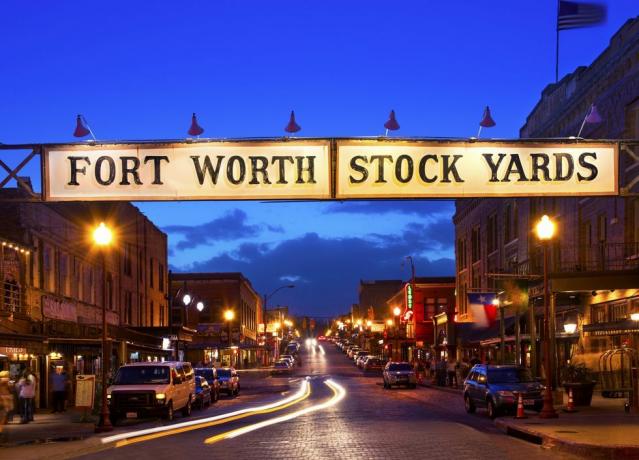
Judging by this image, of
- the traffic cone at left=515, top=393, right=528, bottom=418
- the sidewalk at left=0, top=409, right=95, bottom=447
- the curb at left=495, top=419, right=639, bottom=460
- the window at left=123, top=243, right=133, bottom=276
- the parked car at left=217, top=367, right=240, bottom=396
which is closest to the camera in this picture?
the curb at left=495, top=419, right=639, bottom=460

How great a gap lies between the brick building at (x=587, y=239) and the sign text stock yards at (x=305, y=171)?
12.1 metres

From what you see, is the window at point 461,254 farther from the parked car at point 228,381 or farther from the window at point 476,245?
the parked car at point 228,381

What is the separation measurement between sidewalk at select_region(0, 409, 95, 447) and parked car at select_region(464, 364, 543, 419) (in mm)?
11211

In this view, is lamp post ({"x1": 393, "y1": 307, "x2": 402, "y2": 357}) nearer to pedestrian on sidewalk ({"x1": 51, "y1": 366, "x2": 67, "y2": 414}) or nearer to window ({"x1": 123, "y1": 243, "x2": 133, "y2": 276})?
window ({"x1": 123, "y1": 243, "x2": 133, "y2": 276})

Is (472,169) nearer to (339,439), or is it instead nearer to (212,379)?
(339,439)

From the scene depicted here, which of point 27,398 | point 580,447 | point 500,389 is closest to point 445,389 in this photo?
point 500,389

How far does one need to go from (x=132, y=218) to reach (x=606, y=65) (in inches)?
1187

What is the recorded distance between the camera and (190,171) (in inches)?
571

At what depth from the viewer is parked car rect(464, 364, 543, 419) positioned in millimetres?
26984

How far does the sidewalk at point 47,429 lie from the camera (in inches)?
840

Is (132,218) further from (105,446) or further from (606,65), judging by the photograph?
(105,446)

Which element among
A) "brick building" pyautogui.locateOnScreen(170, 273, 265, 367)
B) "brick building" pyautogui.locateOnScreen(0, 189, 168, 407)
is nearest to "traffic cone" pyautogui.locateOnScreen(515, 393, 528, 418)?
"brick building" pyautogui.locateOnScreen(0, 189, 168, 407)

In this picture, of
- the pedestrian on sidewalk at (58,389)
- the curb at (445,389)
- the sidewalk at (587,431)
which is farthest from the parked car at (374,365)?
the sidewalk at (587,431)

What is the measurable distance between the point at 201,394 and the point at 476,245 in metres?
34.0
